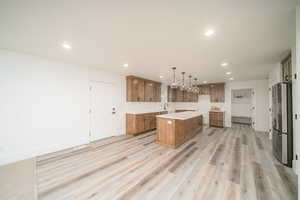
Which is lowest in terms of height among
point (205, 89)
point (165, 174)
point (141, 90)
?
point (165, 174)

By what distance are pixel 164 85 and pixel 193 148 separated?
4.96m

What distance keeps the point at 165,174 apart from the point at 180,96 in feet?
22.6

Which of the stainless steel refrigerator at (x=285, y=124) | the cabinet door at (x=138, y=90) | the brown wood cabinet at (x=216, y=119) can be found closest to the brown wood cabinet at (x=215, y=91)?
the brown wood cabinet at (x=216, y=119)

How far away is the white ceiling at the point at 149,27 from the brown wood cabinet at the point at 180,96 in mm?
5143

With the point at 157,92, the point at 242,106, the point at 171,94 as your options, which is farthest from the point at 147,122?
the point at 242,106

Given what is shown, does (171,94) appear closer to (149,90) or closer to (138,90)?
(149,90)

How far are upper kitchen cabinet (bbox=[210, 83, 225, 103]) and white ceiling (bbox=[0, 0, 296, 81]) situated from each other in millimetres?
4225

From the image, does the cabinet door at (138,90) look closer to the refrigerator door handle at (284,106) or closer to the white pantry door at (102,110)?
the white pantry door at (102,110)

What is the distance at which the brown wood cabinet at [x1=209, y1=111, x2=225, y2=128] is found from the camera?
680 centimetres

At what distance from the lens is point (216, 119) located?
6.96m

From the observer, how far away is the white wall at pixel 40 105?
9.21 ft

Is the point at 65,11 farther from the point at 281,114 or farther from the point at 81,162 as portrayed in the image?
the point at 281,114

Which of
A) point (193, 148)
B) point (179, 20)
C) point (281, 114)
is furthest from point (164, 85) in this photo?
point (179, 20)

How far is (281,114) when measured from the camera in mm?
2768
